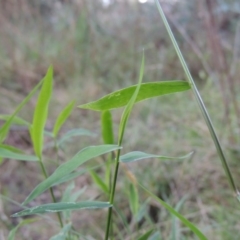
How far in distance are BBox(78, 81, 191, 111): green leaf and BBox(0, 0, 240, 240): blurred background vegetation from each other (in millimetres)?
656

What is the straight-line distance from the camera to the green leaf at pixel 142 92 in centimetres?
29

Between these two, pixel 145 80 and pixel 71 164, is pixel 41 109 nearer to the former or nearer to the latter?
pixel 71 164

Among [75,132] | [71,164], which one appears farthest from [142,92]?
[75,132]

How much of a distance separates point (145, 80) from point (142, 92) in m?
2.19

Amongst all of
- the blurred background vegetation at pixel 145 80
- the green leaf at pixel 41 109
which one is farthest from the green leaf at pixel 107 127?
the blurred background vegetation at pixel 145 80

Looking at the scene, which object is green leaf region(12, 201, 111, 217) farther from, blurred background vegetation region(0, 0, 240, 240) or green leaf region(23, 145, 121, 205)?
blurred background vegetation region(0, 0, 240, 240)

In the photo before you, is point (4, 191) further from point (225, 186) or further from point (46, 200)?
point (225, 186)

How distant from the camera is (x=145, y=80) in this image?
97.0 inches

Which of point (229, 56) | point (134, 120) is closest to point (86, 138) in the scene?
point (134, 120)

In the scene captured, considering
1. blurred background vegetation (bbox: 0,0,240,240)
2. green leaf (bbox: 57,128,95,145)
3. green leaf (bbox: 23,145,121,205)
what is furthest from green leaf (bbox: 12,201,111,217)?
blurred background vegetation (bbox: 0,0,240,240)

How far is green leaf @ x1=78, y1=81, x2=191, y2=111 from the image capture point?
0.29 meters

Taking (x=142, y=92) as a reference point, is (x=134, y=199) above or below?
below

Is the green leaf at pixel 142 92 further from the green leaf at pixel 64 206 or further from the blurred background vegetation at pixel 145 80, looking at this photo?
the blurred background vegetation at pixel 145 80

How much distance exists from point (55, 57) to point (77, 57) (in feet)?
0.52
